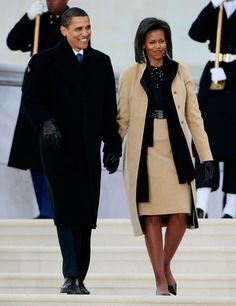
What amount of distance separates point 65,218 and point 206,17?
3384mm

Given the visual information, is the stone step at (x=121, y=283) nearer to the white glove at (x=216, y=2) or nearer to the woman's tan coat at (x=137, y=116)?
the woman's tan coat at (x=137, y=116)

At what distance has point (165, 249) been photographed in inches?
511

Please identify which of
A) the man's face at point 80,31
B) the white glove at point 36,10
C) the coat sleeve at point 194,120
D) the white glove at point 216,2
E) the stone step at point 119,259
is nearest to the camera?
the man's face at point 80,31

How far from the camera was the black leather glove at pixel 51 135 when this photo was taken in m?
12.5

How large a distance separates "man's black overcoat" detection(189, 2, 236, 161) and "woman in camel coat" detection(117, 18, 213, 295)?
258 cm

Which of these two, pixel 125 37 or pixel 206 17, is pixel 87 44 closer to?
pixel 206 17

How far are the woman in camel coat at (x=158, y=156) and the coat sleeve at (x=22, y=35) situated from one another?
10.3ft

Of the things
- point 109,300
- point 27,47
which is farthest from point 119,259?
point 27,47

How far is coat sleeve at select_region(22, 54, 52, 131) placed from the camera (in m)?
12.6

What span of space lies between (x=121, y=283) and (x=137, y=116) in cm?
128

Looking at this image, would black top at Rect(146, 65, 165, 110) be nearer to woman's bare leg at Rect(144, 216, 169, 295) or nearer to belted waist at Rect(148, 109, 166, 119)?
belted waist at Rect(148, 109, 166, 119)

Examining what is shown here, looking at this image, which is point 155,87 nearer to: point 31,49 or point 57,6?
point 57,6

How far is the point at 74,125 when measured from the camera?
502 inches

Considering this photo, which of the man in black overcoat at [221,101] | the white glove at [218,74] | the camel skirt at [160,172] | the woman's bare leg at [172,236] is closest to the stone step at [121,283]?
the woman's bare leg at [172,236]
